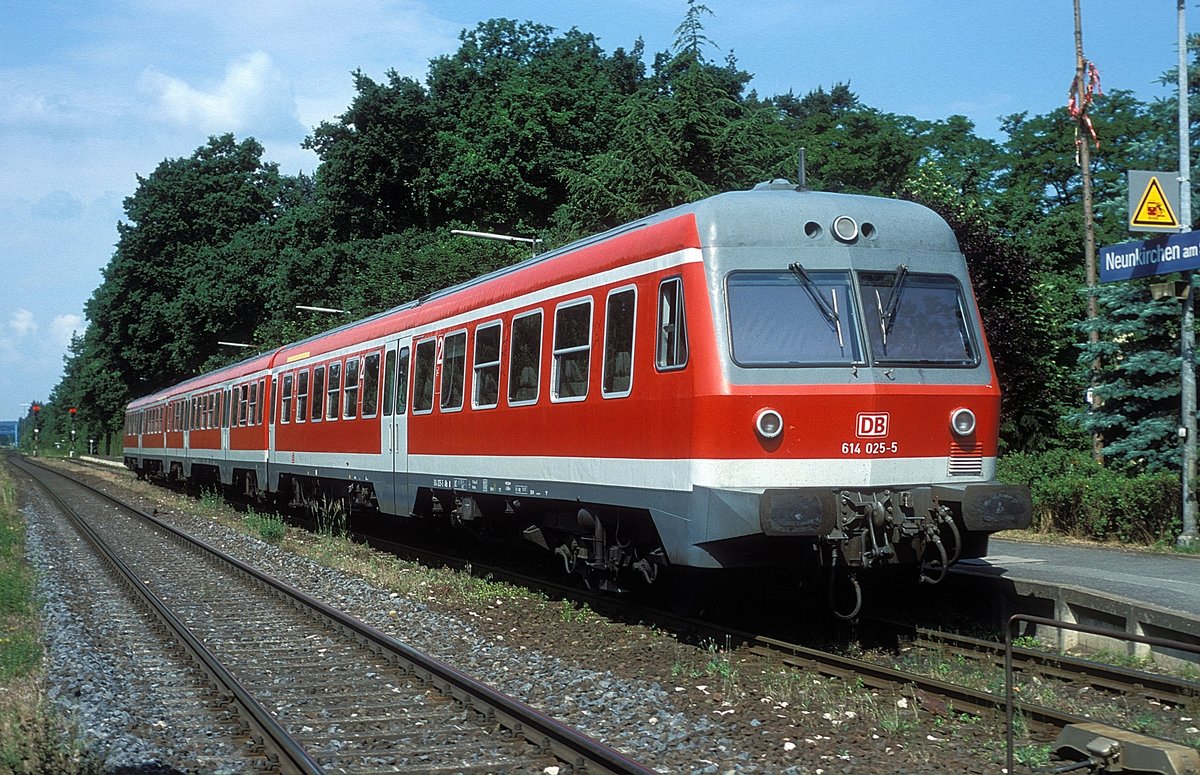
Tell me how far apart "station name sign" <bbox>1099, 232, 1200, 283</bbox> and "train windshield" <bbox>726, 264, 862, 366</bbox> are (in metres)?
6.04

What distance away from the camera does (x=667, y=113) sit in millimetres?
25188

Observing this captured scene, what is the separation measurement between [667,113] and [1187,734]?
64.4 feet

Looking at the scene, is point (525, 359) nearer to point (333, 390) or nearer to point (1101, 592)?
point (1101, 592)

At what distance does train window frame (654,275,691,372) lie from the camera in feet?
31.6

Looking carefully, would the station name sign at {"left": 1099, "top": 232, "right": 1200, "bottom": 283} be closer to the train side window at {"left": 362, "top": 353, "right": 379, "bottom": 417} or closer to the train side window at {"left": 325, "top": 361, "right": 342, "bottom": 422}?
the train side window at {"left": 362, "top": 353, "right": 379, "bottom": 417}

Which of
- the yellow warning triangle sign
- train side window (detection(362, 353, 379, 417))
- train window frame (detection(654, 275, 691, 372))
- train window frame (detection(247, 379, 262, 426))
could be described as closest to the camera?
train window frame (detection(654, 275, 691, 372))

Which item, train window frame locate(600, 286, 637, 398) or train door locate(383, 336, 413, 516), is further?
train door locate(383, 336, 413, 516)

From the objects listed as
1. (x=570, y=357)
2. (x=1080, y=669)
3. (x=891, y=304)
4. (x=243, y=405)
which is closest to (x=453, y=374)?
(x=570, y=357)

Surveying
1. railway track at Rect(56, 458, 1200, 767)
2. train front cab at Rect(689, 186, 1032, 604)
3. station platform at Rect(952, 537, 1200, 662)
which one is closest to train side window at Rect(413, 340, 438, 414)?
railway track at Rect(56, 458, 1200, 767)

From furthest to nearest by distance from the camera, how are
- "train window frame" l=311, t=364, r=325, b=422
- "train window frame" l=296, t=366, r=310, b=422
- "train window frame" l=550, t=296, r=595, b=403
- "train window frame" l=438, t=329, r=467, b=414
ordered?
"train window frame" l=296, t=366, r=310, b=422 → "train window frame" l=311, t=364, r=325, b=422 → "train window frame" l=438, t=329, r=467, b=414 → "train window frame" l=550, t=296, r=595, b=403

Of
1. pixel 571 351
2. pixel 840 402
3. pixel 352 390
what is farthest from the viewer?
pixel 352 390

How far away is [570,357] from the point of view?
11539mm

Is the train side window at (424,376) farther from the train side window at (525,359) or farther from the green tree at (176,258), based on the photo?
the green tree at (176,258)

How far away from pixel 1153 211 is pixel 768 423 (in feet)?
26.4
